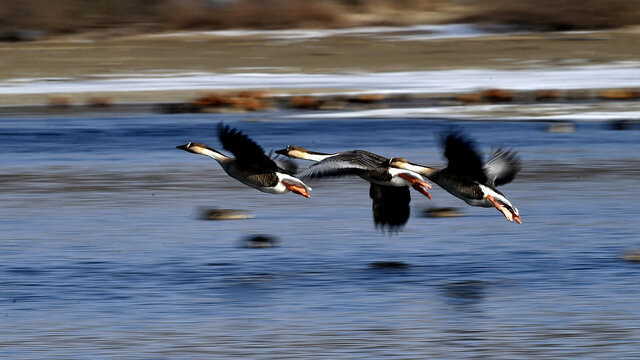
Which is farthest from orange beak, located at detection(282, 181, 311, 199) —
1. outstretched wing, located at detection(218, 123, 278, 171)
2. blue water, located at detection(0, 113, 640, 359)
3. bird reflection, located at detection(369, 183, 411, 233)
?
bird reflection, located at detection(369, 183, 411, 233)

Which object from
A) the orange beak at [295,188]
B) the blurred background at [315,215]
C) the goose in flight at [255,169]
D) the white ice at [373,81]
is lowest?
the white ice at [373,81]

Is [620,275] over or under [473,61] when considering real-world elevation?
over

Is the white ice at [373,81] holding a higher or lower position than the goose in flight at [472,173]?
lower

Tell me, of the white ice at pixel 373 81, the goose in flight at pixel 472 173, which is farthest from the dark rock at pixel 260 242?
the white ice at pixel 373 81

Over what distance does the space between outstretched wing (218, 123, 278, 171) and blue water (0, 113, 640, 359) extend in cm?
76

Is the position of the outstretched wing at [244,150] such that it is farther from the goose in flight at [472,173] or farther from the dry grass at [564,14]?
the dry grass at [564,14]

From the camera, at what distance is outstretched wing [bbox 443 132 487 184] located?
375 inches

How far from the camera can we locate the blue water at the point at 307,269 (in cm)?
819

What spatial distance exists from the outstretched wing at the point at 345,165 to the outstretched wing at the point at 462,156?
0.57 metres

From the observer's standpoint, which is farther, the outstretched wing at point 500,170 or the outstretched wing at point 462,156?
the outstretched wing at point 500,170

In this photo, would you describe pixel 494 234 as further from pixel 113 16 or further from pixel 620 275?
pixel 113 16

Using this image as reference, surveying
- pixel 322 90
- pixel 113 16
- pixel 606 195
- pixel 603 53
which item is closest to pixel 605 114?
pixel 322 90

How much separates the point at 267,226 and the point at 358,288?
9.58 ft

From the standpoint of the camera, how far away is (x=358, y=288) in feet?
31.5
